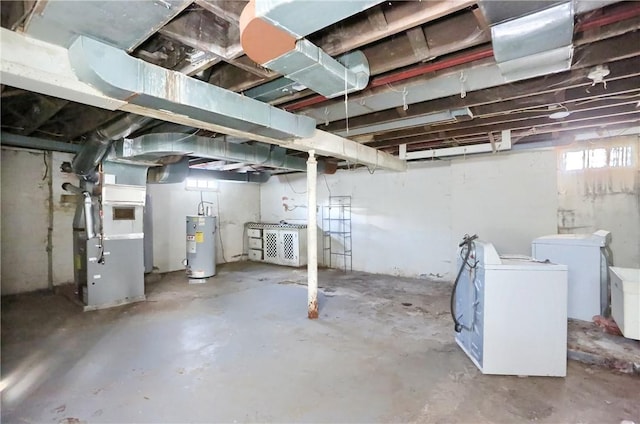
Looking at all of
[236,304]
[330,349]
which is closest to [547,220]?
[330,349]

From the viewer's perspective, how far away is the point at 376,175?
634 centimetres

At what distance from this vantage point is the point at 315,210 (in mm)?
3766

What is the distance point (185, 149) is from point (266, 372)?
8.11ft

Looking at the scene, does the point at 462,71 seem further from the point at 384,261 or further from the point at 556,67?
the point at 384,261

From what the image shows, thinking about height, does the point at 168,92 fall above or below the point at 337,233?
above

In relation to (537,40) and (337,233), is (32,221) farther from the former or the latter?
(537,40)

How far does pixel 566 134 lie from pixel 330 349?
422 centimetres

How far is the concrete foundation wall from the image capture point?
14.7ft

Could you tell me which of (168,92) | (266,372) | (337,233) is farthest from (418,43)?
(337,233)

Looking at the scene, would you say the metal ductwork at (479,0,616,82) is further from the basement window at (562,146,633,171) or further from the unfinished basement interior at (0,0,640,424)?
the basement window at (562,146,633,171)

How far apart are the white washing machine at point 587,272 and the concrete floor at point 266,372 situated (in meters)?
0.84

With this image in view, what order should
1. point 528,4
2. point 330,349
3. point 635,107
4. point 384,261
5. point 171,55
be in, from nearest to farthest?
point 528,4, point 171,55, point 330,349, point 635,107, point 384,261

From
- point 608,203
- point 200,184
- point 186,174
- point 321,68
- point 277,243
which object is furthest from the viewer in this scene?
point 277,243

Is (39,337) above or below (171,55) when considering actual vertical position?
below
